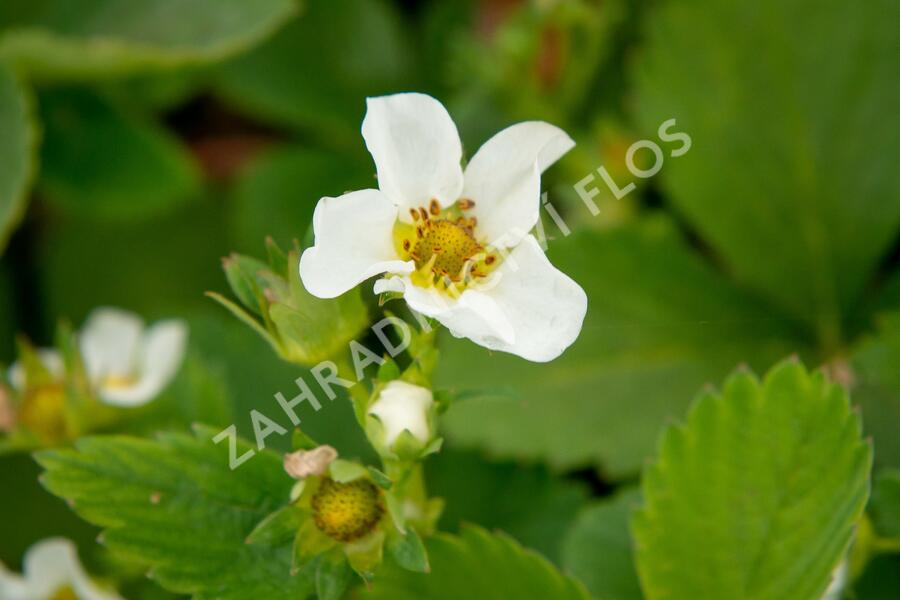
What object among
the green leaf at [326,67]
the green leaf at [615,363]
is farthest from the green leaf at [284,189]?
the green leaf at [615,363]

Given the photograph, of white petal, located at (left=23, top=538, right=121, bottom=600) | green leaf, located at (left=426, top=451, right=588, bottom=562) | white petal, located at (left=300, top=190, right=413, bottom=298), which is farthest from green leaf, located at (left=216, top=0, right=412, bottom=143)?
white petal, located at (left=300, top=190, right=413, bottom=298)

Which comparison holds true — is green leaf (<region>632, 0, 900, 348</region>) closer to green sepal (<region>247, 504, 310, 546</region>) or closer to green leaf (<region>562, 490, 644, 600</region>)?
green leaf (<region>562, 490, 644, 600</region>)

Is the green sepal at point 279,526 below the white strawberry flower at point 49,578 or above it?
above

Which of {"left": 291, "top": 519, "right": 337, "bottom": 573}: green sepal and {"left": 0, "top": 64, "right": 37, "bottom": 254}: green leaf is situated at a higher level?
{"left": 0, "top": 64, "right": 37, "bottom": 254}: green leaf

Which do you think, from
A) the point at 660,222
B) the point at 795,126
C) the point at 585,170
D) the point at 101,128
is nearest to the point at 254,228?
the point at 101,128

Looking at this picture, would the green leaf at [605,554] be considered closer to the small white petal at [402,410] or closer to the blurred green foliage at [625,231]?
the blurred green foliage at [625,231]

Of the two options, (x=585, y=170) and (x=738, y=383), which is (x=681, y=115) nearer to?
(x=585, y=170)
